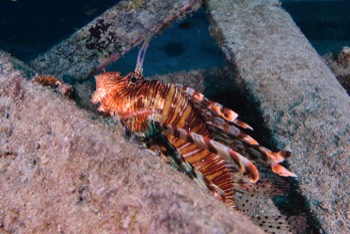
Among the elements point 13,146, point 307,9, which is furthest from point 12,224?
point 307,9

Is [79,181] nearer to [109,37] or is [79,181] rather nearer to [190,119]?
[190,119]

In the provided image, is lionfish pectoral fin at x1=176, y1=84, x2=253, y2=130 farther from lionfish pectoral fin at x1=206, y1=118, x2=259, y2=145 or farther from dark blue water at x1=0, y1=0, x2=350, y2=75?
dark blue water at x1=0, y1=0, x2=350, y2=75

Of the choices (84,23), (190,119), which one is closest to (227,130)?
(190,119)

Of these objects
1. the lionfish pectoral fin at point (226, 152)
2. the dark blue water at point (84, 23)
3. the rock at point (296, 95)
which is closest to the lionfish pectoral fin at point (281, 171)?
the lionfish pectoral fin at point (226, 152)

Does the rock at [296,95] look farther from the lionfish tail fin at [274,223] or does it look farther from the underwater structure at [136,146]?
the lionfish tail fin at [274,223]

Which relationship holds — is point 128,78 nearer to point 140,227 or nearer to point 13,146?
point 13,146
